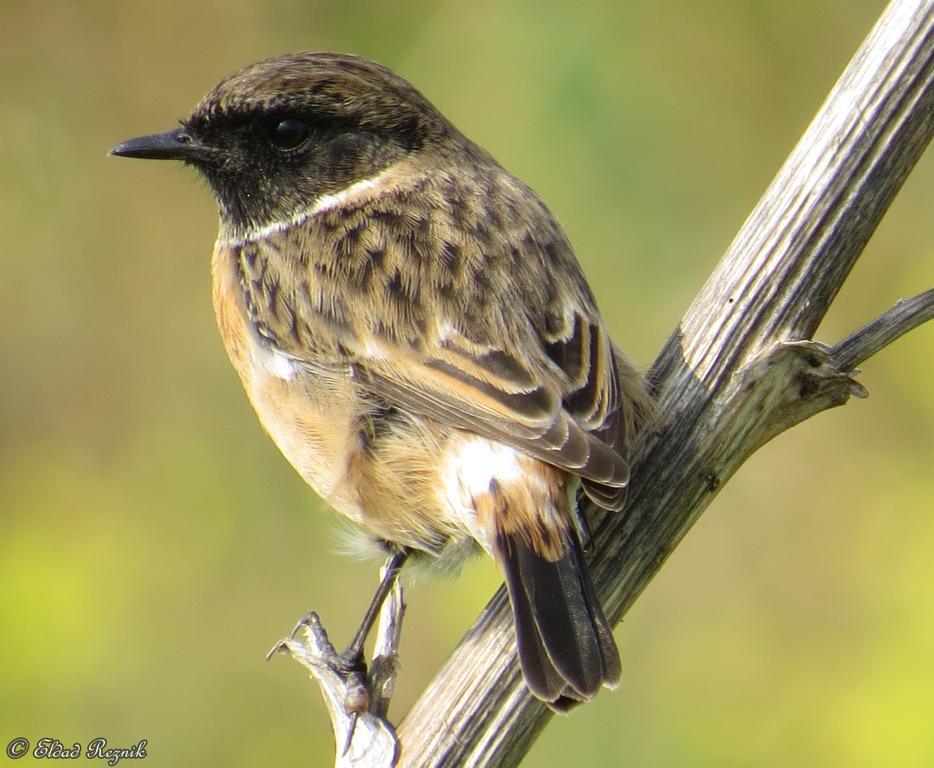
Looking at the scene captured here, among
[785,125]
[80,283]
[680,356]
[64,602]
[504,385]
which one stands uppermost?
[785,125]

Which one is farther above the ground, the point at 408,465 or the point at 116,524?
the point at 408,465

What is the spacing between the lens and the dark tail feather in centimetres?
279

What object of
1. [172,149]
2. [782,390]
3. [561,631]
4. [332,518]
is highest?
[782,390]

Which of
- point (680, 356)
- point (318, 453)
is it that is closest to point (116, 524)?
point (318, 453)

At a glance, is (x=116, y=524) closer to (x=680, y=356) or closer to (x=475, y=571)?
(x=475, y=571)

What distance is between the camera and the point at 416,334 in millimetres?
3369

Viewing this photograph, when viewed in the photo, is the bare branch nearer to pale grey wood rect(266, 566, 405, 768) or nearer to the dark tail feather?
the dark tail feather

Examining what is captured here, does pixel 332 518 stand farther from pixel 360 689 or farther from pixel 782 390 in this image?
pixel 782 390

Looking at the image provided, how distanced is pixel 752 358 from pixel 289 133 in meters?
1.73

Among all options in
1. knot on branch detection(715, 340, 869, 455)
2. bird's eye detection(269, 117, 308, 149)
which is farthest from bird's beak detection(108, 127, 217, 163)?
knot on branch detection(715, 340, 869, 455)

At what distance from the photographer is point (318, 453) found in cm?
357

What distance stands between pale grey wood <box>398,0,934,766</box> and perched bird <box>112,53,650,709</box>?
0.14m

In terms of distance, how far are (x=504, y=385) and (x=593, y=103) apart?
9.40 feet

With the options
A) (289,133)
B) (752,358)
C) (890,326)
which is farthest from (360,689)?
(289,133)
